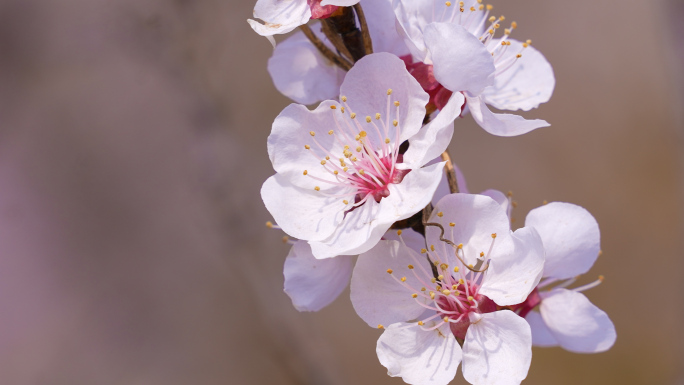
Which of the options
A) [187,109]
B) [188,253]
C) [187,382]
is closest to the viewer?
[187,109]

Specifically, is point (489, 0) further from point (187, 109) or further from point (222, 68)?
point (187, 109)

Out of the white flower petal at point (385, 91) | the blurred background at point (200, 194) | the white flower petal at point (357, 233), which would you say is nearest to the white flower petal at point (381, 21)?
the white flower petal at point (385, 91)

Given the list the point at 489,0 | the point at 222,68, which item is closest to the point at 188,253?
the point at 222,68

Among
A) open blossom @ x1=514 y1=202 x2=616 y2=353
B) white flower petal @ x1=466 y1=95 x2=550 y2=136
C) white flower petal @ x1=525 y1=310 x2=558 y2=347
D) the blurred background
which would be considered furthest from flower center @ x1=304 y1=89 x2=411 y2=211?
the blurred background

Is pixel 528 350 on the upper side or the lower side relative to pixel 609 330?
upper

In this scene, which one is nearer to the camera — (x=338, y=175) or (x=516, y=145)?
(x=338, y=175)

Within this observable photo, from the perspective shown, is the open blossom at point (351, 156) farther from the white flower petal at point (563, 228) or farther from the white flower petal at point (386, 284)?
the white flower petal at point (563, 228)

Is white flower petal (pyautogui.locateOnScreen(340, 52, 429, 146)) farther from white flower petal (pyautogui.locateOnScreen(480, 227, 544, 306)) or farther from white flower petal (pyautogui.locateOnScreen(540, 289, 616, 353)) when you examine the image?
white flower petal (pyautogui.locateOnScreen(540, 289, 616, 353))

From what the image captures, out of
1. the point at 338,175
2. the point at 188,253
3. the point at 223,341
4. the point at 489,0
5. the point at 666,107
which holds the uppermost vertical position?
the point at 338,175
